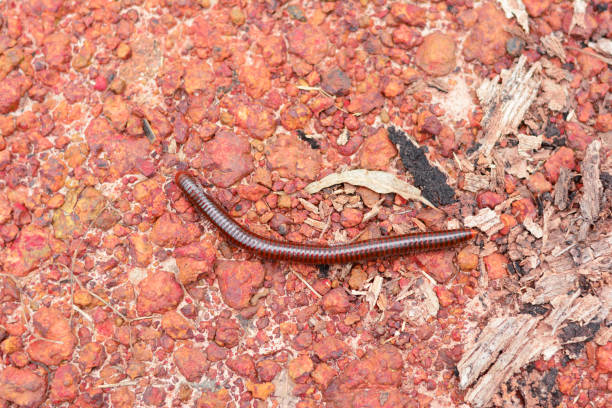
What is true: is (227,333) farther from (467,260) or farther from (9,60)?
(9,60)

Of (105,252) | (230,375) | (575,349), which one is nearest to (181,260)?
(105,252)

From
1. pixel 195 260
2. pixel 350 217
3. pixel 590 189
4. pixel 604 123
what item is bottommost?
pixel 195 260

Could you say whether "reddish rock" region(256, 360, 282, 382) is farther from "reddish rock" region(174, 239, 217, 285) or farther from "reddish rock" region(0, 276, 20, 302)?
"reddish rock" region(0, 276, 20, 302)

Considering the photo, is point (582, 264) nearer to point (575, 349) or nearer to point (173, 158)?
point (575, 349)

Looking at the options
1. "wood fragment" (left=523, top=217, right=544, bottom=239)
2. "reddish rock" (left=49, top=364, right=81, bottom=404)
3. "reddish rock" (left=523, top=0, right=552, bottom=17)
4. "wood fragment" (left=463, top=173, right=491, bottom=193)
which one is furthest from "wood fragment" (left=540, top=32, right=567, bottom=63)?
"reddish rock" (left=49, top=364, right=81, bottom=404)

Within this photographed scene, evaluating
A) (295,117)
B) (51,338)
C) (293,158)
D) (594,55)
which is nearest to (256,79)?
(295,117)
